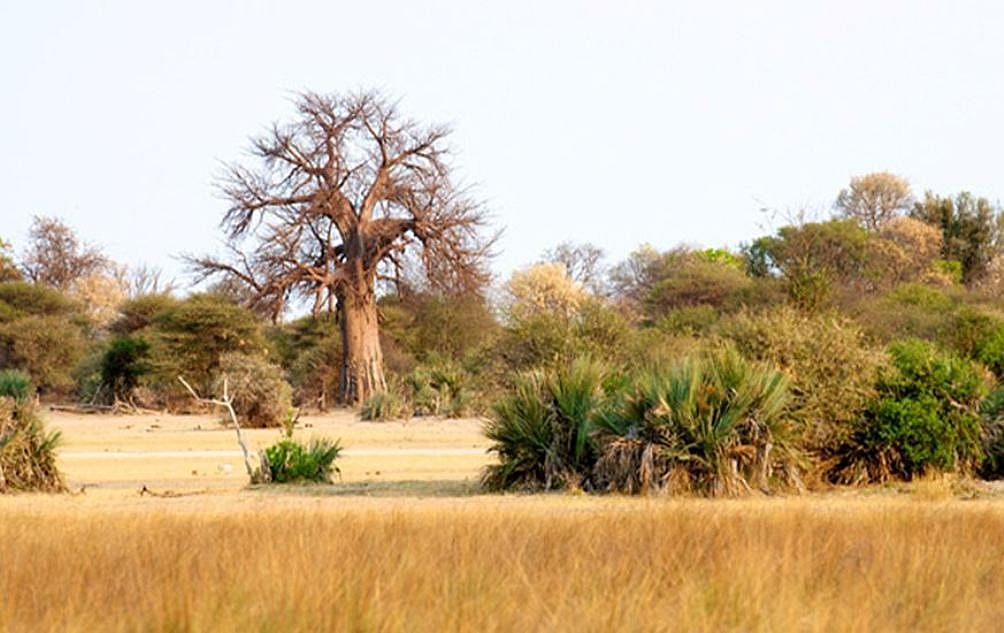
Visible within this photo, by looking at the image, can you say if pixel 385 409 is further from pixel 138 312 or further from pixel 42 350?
pixel 42 350

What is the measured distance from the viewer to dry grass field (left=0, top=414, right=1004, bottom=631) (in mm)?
8422

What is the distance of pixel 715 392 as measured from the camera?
59.2ft

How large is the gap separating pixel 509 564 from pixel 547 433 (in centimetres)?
909

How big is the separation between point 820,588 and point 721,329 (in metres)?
12.5

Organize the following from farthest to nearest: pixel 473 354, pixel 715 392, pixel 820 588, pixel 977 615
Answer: pixel 473 354 → pixel 715 392 → pixel 820 588 → pixel 977 615

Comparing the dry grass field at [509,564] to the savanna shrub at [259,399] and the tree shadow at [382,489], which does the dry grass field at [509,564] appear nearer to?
the tree shadow at [382,489]

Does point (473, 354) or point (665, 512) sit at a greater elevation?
point (473, 354)

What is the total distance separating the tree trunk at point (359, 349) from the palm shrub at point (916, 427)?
1182 inches

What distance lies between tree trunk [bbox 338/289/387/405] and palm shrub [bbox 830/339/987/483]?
98.5 ft

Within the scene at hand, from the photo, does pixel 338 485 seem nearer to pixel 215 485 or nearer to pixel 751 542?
pixel 215 485

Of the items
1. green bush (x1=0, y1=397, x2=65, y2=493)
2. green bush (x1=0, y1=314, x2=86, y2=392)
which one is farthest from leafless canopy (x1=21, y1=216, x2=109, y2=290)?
green bush (x1=0, y1=397, x2=65, y2=493)

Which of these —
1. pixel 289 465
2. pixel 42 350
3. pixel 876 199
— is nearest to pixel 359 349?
pixel 42 350

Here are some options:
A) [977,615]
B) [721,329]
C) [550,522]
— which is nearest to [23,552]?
[550,522]

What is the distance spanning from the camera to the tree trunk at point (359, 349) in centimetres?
4925
